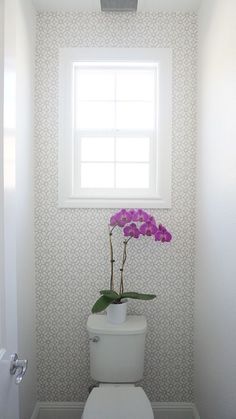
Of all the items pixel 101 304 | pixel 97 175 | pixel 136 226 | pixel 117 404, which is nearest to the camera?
pixel 117 404

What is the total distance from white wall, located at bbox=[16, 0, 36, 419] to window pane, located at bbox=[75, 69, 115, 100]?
0.34 m

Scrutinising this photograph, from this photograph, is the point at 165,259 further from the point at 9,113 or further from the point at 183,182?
the point at 9,113

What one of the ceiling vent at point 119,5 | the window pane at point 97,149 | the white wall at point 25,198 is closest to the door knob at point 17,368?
the white wall at point 25,198

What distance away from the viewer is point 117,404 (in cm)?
158

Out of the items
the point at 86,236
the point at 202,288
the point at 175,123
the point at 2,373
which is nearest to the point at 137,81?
the point at 175,123

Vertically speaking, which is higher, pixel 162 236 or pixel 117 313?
pixel 162 236

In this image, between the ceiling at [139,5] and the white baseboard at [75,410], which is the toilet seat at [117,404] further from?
the ceiling at [139,5]

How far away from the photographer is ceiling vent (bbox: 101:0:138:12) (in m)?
1.87

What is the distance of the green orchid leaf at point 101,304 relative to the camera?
1787 mm

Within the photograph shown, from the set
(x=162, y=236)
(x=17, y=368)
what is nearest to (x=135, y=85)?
(x=162, y=236)

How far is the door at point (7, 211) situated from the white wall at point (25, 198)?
2.13 ft

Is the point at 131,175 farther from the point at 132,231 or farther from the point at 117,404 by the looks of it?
the point at 117,404

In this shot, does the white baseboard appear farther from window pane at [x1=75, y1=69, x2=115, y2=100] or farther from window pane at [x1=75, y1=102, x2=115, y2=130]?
window pane at [x1=75, y1=69, x2=115, y2=100]

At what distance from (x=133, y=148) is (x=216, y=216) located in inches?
31.3
